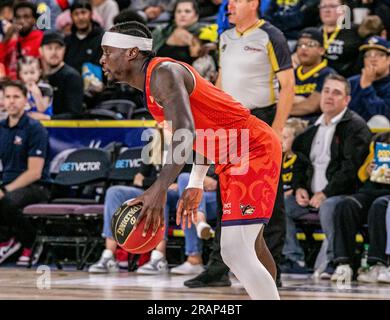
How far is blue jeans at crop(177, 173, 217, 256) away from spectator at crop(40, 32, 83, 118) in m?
2.25

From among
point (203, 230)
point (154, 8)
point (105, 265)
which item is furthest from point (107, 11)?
point (203, 230)

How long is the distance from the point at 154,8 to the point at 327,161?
4355 millimetres

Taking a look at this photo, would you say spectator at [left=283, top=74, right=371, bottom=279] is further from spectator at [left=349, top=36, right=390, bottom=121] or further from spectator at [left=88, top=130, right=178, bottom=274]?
spectator at [left=88, top=130, right=178, bottom=274]

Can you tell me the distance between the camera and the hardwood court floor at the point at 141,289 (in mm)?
6469

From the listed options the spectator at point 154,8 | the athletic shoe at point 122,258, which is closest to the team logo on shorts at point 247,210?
the athletic shoe at point 122,258

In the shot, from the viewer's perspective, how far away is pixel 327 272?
26.7 feet

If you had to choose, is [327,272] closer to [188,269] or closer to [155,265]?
[188,269]

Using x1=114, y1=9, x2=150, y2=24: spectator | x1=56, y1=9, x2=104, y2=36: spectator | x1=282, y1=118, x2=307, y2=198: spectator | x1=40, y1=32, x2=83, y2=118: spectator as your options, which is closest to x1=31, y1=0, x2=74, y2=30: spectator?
x1=56, y1=9, x2=104, y2=36: spectator

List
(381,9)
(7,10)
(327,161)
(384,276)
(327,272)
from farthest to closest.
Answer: (7,10) → (381,9) → (327,161) → (327,272) → (384,276)

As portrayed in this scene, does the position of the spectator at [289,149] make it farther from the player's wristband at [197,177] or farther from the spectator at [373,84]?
the player's wristband at [197,177]

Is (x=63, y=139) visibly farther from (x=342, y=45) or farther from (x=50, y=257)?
(x=342, y=45)

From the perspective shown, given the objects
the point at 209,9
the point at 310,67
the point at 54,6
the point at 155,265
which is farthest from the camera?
the point at 54,6

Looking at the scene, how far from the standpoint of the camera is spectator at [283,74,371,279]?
26.7 ft
